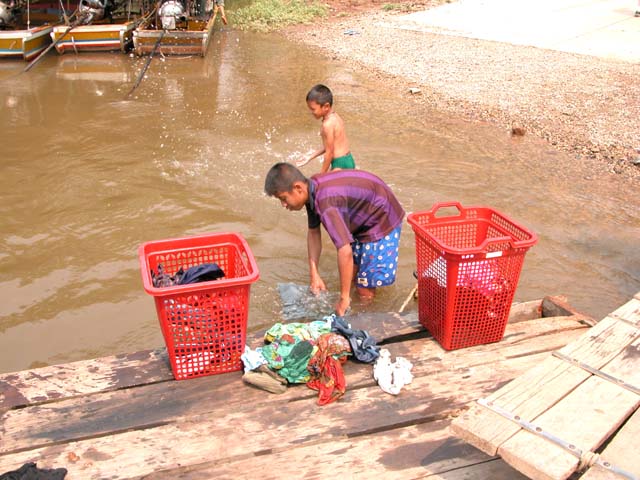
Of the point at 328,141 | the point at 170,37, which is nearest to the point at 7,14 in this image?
the point at 170,37

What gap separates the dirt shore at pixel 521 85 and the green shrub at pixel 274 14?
7.31 ft

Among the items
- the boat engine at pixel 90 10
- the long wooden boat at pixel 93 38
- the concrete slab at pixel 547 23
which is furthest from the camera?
the boat engine at pixel 90 10

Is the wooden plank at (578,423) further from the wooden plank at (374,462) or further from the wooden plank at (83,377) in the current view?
the wooden plank at (83,377)

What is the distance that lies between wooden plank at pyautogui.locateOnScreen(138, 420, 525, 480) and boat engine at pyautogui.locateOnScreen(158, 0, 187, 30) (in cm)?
1364

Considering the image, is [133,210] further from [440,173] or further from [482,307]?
[482,307]

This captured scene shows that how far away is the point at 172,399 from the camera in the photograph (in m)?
3.07

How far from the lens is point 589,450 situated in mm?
2350

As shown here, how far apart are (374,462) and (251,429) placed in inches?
23.5

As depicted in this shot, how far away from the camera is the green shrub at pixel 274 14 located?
18.5 meters

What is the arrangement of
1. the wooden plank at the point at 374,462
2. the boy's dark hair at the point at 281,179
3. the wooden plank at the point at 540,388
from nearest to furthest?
the wooden plank at the point at 540,388 < the wooden plank at the point at 374,462 < the boy's dark hair at the point at 281,179

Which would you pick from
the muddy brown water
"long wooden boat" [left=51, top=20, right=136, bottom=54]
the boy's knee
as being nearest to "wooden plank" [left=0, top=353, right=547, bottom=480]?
the boy's knee

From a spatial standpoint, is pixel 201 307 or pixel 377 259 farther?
pixel 377 259

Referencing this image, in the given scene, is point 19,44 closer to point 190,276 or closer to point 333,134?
point 333,134

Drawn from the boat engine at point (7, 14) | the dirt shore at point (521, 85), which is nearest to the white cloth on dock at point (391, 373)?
the dirt shore at point (521, 85)
